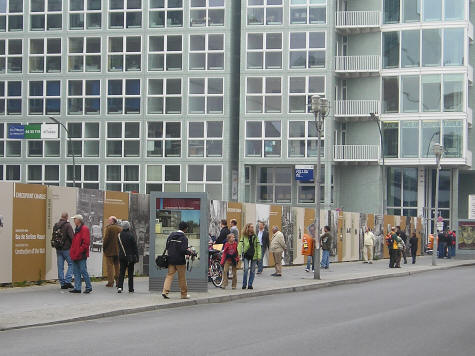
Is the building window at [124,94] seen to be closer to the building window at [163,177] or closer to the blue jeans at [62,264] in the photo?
the building window at [163,177]

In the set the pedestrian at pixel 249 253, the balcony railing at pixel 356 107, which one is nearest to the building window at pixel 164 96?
the balcony railing at pixel 356 107

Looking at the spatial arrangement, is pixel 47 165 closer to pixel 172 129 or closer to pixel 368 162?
pixel 172 129

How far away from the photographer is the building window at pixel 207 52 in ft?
213

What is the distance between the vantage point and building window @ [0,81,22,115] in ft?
217

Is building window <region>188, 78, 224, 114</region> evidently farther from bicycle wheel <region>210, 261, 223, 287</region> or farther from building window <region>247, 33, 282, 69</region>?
bicycle wheel <region>210, 261, 223, 287</region>

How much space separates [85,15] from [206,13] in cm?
885

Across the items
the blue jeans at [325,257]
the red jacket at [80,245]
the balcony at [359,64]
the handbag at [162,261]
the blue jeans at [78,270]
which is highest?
the balcony at [359,64]

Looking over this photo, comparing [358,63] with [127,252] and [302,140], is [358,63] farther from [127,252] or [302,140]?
[127,252]

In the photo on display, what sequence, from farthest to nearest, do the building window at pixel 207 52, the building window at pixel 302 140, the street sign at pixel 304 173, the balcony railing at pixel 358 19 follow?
the balcony railing at pixel 358 19, the building window at pixel 207 52, the building window at pixel 302 140, the street sign at pixel 304 173

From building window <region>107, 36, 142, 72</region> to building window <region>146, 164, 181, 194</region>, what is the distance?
7302 millimetres

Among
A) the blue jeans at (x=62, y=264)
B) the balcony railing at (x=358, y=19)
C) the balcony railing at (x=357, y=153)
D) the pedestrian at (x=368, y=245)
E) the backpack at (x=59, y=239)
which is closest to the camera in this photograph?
the backpack at (x=59, y=239)

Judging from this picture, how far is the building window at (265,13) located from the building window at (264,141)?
7.29 m

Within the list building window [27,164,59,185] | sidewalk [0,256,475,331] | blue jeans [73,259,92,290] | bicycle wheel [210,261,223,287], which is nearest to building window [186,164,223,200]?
building window [27,164,59,185]

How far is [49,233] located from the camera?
22.2m
